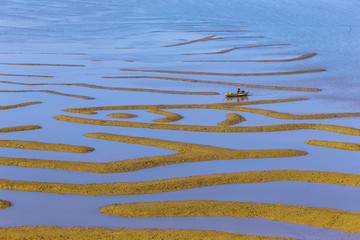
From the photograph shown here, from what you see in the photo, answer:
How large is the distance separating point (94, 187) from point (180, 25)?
111 metres

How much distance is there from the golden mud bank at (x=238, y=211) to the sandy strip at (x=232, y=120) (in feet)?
56.0

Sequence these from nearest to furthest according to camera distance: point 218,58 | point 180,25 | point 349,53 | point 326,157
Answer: point 326,157 → point 218,58 → point 349,53 → point 180,25

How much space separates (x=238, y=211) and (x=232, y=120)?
19.2 metres

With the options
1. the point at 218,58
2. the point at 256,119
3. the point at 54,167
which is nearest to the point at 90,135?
the point at 54,167

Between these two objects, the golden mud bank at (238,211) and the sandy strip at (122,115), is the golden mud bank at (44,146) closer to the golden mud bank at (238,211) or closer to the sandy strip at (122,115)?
the sandy strip at (122,115)

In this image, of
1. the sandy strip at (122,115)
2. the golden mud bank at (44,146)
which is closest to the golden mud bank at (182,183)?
the golden mud bank at (44,146)

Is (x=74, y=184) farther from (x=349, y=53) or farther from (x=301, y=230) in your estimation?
(x=349, y=53)

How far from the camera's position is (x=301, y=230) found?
24.0 metres

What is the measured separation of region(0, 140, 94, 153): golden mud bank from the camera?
37.3 meters

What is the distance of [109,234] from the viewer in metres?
23.5

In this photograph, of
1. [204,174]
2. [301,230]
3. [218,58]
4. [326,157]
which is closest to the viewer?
[301,230]

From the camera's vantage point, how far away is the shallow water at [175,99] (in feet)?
90.6

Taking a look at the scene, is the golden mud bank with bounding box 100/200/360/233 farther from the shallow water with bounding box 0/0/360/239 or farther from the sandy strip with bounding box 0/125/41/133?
the sandy strip with bounding box 0/125/41/133

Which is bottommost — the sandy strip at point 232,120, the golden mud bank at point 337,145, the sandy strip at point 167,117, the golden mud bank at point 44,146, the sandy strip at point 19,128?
the sandy strip at point 19,128
